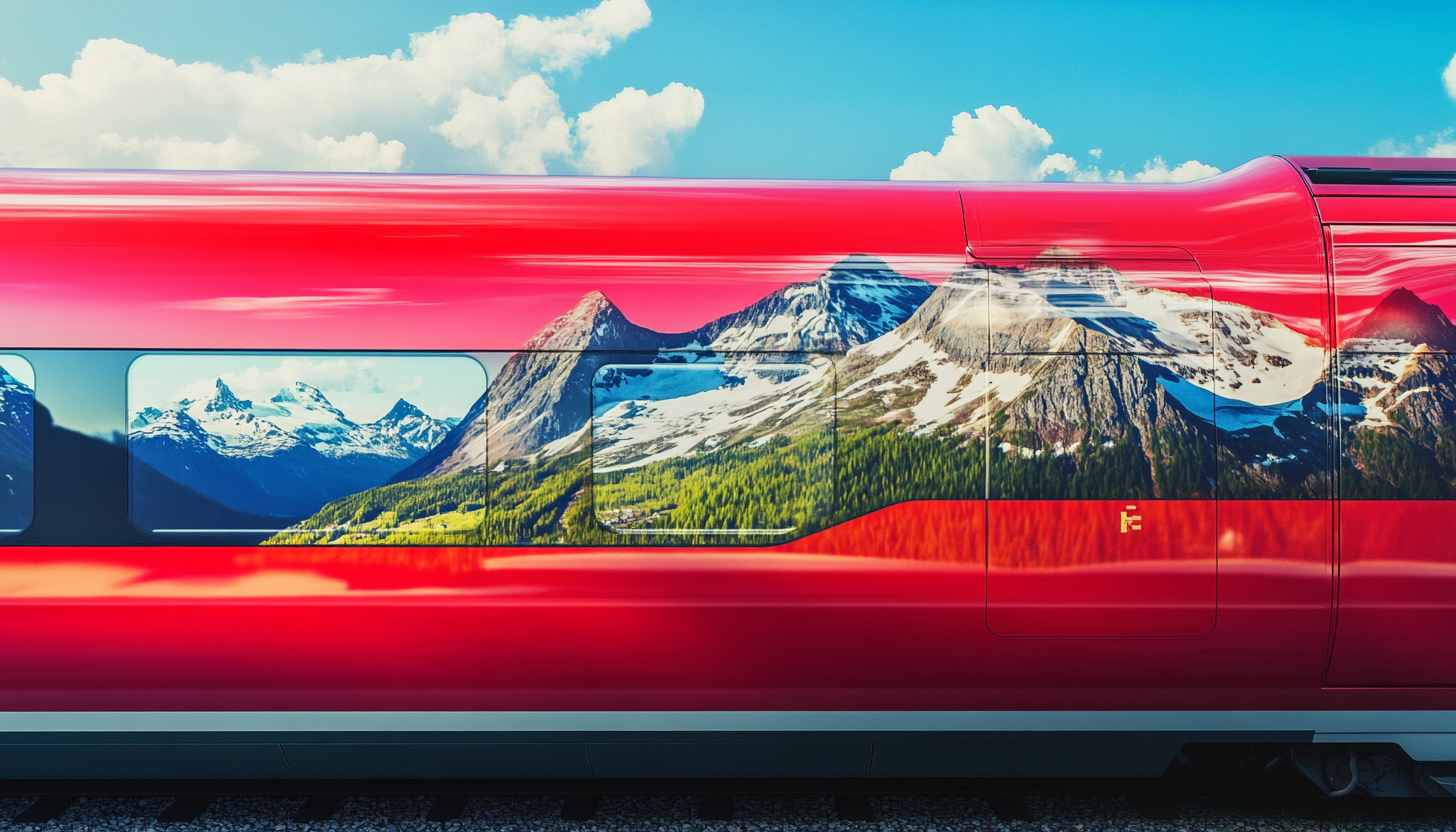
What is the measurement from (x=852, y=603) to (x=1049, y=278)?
153 centimetres

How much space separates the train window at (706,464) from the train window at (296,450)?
1.75 feet

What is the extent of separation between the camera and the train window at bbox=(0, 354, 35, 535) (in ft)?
10.0

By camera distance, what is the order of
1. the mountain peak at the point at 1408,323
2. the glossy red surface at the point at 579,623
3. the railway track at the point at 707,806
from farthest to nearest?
1. the railway track at the point at 707,806
2. the mountain peak at the point at 1408,323
3. the glossy red surface at the point at 579,623

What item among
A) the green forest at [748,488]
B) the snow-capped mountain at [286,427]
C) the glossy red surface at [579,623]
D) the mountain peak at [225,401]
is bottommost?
the glossy red surface at [579,623]

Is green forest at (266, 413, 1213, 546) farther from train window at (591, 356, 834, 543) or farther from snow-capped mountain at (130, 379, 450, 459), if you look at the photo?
snow-capped mountain at (130, 379, 450, 459)

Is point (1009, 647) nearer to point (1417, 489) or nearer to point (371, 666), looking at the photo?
point (1417, 489)

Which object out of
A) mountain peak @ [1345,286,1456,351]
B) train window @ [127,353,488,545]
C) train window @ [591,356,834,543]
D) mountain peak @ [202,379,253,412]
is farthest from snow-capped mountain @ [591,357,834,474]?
mountain peak @ [1345,286,1456,351]

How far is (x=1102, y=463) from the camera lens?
309 cm

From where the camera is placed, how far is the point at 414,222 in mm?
3227

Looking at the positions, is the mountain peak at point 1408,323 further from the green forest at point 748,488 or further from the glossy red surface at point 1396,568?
the green forest at point 748,488

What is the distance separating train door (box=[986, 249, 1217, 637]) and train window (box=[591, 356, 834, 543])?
736 mm

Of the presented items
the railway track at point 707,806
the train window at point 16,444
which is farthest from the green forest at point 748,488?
the railway track at point 707,806

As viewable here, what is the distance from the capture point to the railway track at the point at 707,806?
354cm

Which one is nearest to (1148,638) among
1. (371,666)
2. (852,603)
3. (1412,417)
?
(852,603)
